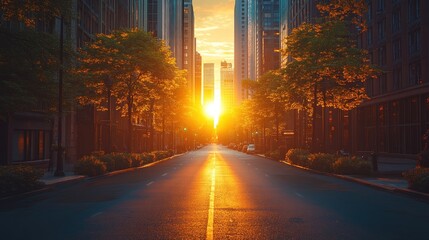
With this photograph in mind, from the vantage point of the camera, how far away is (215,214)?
1326 centimetres

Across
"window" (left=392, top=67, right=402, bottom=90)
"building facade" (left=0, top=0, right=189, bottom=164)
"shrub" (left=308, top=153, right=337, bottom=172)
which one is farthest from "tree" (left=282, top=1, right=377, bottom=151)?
"window" (left=392, top=67, right=402, bottom=90)

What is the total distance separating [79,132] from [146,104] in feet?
27.5

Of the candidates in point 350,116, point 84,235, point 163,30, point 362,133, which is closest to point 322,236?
point 84,235

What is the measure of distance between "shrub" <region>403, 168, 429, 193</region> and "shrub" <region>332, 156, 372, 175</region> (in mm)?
8808

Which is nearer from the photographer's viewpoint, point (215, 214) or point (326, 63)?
point (215, 214)

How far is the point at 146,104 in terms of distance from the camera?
50.7 meters

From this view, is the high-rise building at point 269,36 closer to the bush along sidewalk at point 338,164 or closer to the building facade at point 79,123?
the building facade at point 79,123

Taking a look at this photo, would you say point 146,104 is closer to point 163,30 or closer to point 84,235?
point 84,235

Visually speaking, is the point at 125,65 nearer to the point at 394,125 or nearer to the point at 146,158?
the point at 146,158

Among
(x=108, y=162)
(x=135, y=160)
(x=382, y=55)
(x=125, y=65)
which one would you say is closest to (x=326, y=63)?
(x=125, y=65)

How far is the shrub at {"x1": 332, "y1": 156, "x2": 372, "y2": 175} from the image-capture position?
28312 mm

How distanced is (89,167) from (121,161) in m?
7.07

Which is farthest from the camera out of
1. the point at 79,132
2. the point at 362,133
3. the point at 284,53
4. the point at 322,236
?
the point at 362,133

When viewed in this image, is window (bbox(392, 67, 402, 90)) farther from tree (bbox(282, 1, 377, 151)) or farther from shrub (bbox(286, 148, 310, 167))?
tree (bbox(282, 1, 377, 151))
